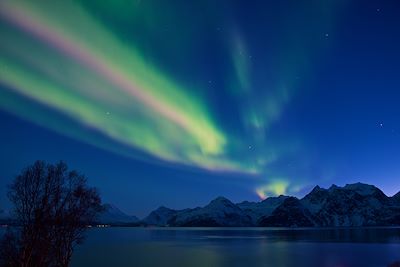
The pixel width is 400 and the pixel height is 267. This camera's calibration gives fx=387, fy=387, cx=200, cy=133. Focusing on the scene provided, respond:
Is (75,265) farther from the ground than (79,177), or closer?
closer

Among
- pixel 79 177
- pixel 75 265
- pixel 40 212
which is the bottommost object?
pixel 75 265

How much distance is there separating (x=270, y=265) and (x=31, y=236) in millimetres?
56689

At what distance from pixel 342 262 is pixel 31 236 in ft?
218

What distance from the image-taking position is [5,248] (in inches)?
1604

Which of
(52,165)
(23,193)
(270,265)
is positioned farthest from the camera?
(270,265)

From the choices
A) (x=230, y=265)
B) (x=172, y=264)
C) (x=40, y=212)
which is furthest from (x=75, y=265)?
(x=40, y=212)

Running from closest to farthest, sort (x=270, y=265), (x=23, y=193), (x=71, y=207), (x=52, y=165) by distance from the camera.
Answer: (x=23, y=193)
(x=52, y=165)
(x=71, y=207)
(x=270, y=265)

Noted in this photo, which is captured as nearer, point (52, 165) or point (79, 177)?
point (52, 165)

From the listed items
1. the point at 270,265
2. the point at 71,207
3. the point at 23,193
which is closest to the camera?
the point at 23,193

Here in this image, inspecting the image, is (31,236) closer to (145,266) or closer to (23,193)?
(23,193)

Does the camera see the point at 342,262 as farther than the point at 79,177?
Yes

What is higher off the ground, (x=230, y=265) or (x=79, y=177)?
(x=79, y=177)

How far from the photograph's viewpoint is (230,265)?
7862cm

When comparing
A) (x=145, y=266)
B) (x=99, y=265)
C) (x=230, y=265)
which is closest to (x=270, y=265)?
(x=230, y=265)
